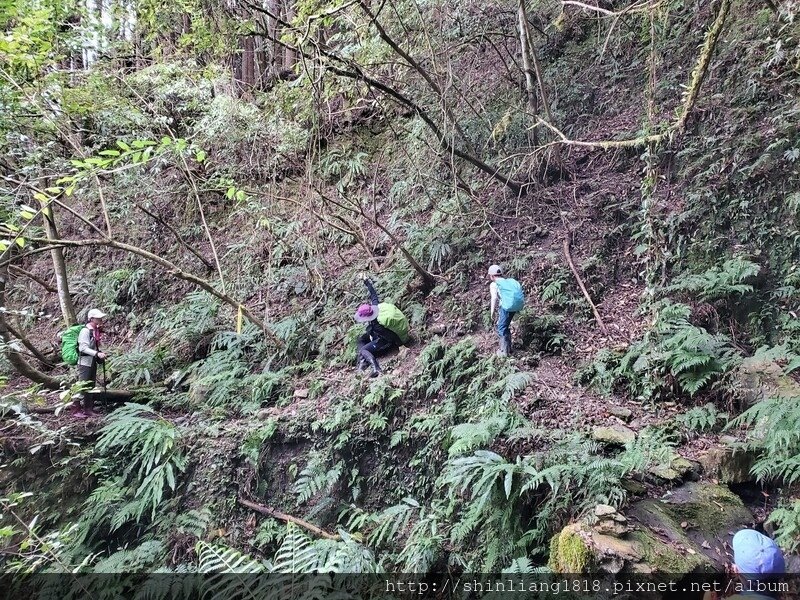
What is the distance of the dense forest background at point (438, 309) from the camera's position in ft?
17.2

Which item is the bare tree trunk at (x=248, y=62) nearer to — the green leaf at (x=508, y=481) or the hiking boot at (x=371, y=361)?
the hiking boot at (x=371, y=361)

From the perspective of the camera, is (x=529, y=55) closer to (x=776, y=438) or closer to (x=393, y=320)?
(x=393, y=320)

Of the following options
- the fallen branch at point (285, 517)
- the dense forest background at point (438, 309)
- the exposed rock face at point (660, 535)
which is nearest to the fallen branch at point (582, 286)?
the dense forest background at point (438, 309)

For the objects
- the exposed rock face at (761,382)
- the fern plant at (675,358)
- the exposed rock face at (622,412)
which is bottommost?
the exposed rock face at (622,412)

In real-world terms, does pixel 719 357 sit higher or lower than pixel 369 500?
higher

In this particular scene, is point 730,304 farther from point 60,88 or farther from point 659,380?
point 60,88

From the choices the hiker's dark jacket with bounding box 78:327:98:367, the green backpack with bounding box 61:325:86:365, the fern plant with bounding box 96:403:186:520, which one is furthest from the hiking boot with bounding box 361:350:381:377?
the green backpack with bounding box 61:325:86:365

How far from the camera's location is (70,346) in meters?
8.55

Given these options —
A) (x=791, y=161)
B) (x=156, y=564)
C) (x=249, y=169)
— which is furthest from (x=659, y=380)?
(x=249, y=169)

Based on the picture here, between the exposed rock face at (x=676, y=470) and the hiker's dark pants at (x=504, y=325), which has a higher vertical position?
the hiker's dark pants at (x=504, y=325)

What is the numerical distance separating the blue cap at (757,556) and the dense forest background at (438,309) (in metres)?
1.18

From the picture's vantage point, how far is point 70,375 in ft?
32.7

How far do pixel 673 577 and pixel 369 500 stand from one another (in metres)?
4.11

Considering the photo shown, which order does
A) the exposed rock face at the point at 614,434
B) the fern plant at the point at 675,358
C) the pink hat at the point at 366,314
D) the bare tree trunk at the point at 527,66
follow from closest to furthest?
the exposed rock face at the point at 614,434 → the fern plant at the point at 675,358 → the pink hat at the point at 366,314 → the bare tree trunk at the point at 527,66
